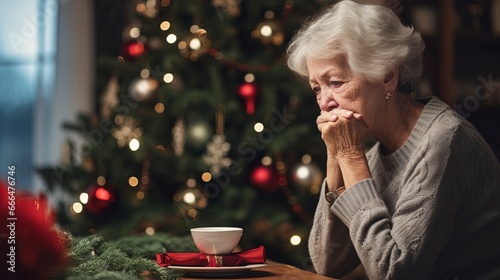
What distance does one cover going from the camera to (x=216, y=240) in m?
1.39

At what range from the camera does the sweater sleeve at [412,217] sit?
1544 mm

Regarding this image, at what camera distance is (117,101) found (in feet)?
11.2

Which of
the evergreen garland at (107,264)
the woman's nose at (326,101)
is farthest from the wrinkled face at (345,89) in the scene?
the evergreen garland at (107,264)

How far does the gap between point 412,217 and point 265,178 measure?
1535mm

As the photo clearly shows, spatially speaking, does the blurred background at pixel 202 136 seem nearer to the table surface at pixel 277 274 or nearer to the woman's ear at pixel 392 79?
the woman's ear at pixel 392 79

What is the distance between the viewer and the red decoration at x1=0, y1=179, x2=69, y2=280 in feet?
2.12

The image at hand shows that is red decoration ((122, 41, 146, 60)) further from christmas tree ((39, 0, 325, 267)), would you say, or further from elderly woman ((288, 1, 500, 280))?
elderly woman ((288, 1, 500, 280))

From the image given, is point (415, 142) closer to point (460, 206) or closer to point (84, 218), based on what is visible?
point (460, 206)

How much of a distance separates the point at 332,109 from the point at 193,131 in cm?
144

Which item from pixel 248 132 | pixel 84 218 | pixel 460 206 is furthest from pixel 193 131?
pixel 460 206

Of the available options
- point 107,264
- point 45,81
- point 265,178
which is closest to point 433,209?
point 107,264

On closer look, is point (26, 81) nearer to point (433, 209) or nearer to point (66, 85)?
point (66, 85)

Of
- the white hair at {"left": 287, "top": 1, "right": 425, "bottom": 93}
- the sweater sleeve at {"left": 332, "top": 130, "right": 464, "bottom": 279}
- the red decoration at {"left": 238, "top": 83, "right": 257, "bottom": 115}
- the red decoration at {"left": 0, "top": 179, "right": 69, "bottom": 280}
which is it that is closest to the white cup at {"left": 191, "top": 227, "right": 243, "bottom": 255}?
the sweater sleeve at {"left": 332, "top": 130, "right": 464, "bottom": 279}

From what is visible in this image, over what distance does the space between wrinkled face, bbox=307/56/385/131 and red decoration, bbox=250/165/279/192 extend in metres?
1.30
